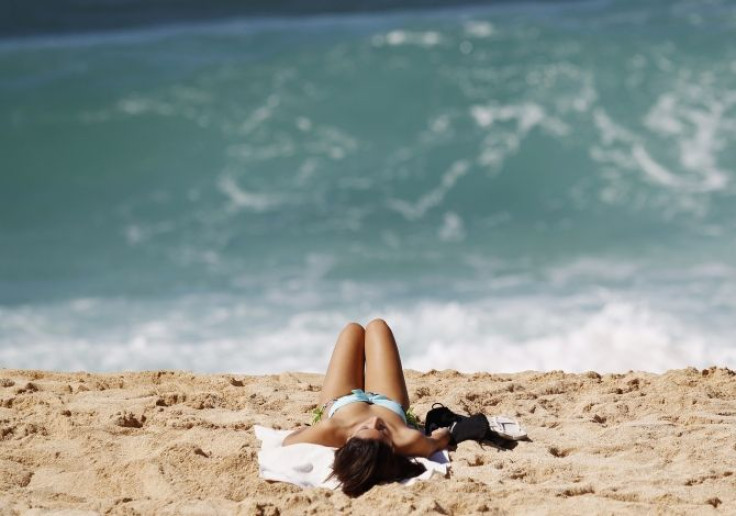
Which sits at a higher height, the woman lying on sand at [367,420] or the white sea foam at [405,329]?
the white sea foam at [405,329]

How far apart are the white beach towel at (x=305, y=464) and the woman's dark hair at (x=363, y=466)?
82mm

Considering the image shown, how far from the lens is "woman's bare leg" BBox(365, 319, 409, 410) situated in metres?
5.45

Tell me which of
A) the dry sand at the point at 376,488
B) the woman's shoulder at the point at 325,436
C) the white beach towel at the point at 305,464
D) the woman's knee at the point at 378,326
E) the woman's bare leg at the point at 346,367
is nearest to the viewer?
the dry sand at the point at 376,488

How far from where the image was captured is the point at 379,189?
13.0 m

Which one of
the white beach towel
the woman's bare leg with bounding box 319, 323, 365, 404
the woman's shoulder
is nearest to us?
the white beach towel

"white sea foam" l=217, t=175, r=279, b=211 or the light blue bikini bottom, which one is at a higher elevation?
"white sea foam" l=217, t=175, r=279, b=211

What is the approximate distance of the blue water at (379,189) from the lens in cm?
911

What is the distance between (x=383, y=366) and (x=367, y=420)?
0.62m

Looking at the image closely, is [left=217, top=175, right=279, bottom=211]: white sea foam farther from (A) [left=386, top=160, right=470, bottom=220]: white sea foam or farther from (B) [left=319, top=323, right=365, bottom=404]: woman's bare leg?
(B) [left=319, top=323, right=365, bottom=404]: woman's bare leg

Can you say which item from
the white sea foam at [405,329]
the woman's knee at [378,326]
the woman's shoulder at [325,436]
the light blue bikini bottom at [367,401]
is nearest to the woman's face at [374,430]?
the woman's shoulder at [325,436]

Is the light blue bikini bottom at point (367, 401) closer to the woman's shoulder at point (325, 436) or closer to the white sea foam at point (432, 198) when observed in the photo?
the woman's shoulder at point (325, 436)


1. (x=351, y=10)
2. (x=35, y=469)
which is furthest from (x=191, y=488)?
(x=351, y=10)

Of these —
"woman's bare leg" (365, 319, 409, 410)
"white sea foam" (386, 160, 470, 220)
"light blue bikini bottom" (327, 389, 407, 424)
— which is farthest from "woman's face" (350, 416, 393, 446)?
"white sea foam" (386, 160, 470, 220)

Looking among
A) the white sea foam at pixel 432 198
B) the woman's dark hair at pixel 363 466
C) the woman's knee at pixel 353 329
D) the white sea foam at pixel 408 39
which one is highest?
the white sea foam at pixel 408 39
